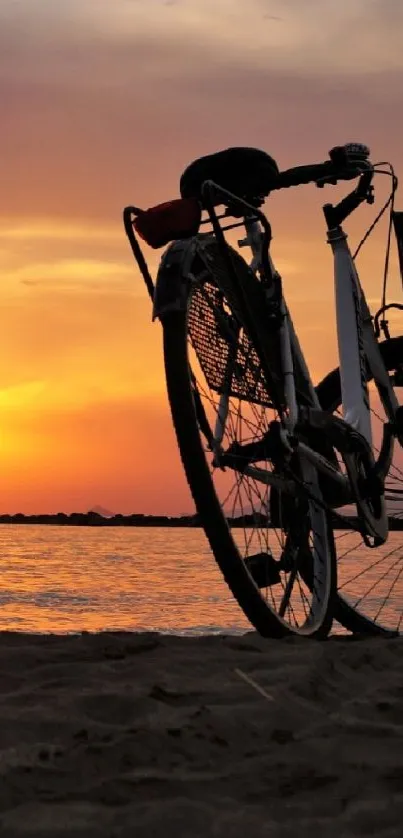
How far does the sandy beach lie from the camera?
225cm

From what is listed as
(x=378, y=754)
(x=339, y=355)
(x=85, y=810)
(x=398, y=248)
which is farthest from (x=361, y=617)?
(x=85, y=810)

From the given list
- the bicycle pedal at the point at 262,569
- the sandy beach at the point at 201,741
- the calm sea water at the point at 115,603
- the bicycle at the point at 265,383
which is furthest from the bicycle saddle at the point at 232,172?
the calm sea water at the point at 115,603

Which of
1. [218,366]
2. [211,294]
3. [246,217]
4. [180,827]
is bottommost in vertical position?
[180,827]

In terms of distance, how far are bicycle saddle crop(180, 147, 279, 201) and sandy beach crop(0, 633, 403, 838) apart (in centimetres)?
198

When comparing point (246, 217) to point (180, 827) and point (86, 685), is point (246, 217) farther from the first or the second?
point (180, 827)

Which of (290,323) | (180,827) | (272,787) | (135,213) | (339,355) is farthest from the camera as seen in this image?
(339,355)

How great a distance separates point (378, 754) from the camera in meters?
2.77

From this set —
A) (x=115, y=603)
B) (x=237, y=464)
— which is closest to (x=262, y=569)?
(x=237, y=464)

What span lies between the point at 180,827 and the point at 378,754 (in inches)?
30.6

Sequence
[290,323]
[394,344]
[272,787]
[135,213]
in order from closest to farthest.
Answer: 1. [272,787]
2. [135,213]
3. [290,323]
4. [394,344]

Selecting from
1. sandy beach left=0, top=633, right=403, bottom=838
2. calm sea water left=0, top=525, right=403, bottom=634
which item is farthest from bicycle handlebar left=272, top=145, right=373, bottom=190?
calm sea water left=0, top=525, right=403, bottom=634

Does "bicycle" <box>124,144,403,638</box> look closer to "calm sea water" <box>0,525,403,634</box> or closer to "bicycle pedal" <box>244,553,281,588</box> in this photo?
"bicycle pedal" <box>244,553,281,588</box>

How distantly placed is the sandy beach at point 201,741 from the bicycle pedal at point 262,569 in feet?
1.24

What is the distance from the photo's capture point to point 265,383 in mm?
4719
